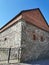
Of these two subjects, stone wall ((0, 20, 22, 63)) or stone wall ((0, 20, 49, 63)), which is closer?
stone wall ((0, 20, 22, 63))

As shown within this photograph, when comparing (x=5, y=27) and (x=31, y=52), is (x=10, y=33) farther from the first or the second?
(x=31, y=52)

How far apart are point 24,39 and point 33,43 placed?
5.41ft

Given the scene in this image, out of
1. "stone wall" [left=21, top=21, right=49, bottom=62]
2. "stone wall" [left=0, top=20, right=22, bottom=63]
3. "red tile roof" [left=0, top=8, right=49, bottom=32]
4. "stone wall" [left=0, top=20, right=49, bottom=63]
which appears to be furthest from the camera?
"red tile roof" [left=0, top=8, right=49, bottom=32]

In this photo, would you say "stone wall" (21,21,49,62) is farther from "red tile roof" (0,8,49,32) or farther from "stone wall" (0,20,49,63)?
"red tile roof" (0,8,49,32)

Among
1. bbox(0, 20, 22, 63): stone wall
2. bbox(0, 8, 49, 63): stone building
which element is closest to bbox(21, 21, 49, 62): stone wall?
bbox(0, 8, 49, 63): stone building

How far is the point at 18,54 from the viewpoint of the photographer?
1206 cm

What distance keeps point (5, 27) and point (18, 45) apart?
4361 mm

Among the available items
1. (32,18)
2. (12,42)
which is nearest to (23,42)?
(12,42)

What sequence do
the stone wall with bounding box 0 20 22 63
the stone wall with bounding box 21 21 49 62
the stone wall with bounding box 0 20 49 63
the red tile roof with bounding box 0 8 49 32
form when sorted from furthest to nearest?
the red tile roof with bounding box 0 8 49 32 < the stone wall with bounding box 21 21 49 62 < the stone wall with bounding box 0 20 49 63 < the stone wall with bounding box 0 20 22 63

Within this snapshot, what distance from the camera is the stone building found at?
40.3 ft

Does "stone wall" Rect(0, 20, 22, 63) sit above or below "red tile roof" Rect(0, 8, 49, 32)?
below

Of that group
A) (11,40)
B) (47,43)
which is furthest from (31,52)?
(47,43)

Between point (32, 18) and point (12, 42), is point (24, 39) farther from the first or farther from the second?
point (32, 18)

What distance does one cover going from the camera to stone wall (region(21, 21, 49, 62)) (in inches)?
505
